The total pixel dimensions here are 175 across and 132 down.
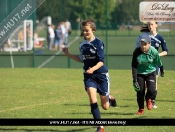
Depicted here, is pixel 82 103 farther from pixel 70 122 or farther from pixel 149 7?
pixel 70 122

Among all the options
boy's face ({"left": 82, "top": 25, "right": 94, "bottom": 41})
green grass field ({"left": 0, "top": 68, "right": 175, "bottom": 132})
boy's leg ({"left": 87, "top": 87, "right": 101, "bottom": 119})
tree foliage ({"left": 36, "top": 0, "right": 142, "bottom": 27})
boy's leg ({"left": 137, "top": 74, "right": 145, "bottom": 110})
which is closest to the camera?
boy's leg ({"left": 87, "top": 87, "right": 101, "bottom": 119})

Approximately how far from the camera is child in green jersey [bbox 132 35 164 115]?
11.2 meters

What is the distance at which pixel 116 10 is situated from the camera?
30.2 metres

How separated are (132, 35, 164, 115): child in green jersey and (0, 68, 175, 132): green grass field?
1.55 feet

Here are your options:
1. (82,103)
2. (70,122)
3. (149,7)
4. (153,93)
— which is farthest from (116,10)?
(70,122)

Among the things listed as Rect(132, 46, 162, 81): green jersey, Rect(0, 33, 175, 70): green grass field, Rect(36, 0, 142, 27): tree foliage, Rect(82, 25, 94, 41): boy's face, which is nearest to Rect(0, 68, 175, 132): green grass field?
Rect(132, 46, 162, 81): green jersey

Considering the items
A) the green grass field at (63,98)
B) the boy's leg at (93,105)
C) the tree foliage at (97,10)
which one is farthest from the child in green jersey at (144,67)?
the tree foliage at (97,10)

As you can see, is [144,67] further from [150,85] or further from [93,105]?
[93,105]

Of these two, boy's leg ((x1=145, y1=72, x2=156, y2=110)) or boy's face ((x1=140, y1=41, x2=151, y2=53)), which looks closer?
boy's face ((x1=140, y1=41, x2=151, y2=53))

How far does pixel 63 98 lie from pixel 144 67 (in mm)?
3896

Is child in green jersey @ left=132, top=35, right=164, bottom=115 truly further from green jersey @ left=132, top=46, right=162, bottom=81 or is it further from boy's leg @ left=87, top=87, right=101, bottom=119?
boy's leg @ left=87, top=87, right=101, bottom=119

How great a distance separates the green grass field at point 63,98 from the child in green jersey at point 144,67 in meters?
0.47

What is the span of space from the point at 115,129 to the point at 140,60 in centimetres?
199

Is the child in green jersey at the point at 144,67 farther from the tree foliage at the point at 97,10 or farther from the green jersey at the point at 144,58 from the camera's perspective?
the tree foliage at the point at 97,10
